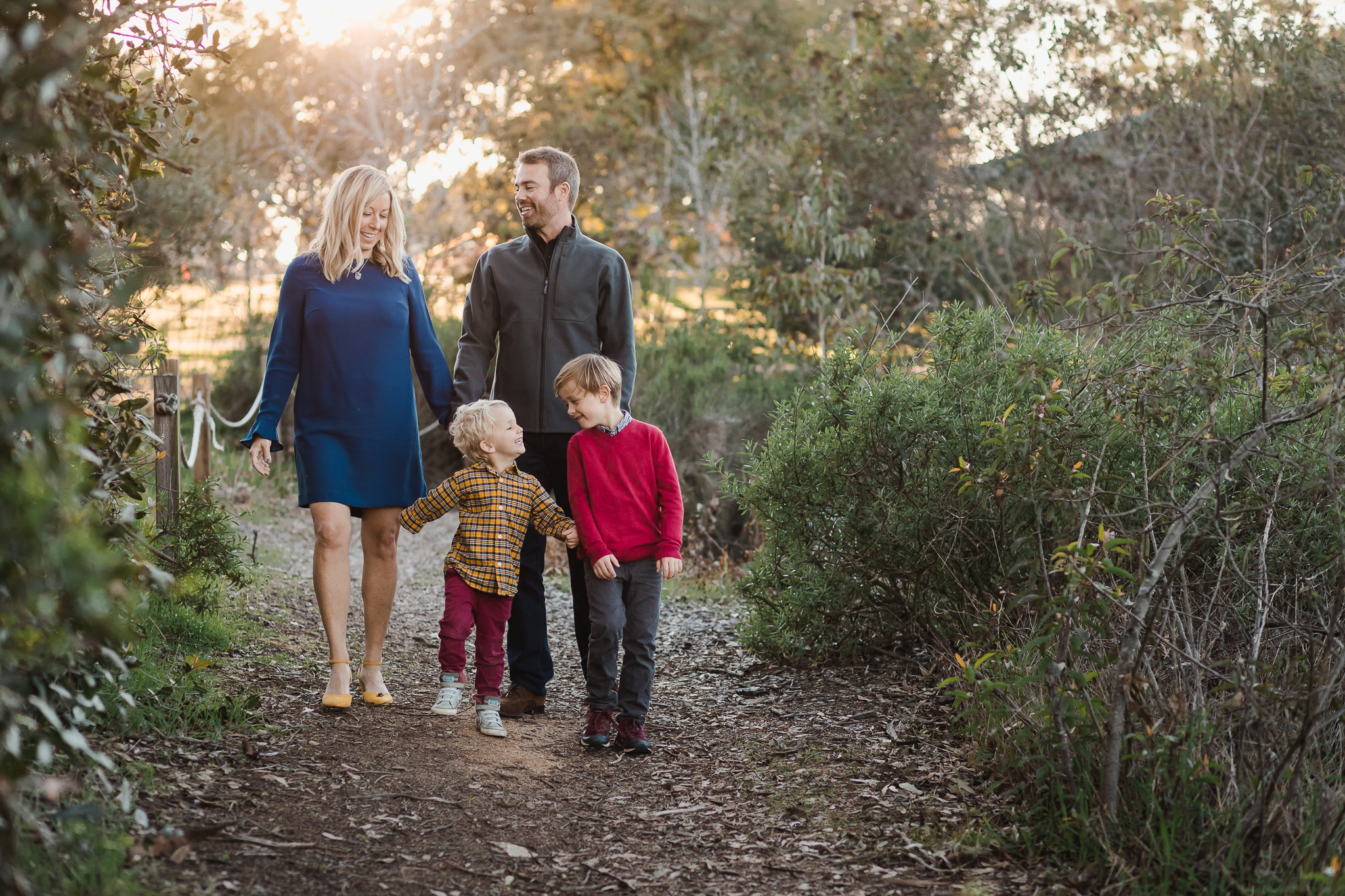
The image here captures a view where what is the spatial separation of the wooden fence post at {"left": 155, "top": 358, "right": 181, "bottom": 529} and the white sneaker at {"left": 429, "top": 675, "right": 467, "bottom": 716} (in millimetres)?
1642

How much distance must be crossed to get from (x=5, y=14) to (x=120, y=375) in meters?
2.00

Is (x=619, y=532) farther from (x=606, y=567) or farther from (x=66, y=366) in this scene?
(x=66, y=366)

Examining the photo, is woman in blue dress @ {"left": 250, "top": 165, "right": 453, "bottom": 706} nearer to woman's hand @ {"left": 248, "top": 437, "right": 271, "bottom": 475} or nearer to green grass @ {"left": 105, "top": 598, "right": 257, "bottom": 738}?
woman's hand @ {"left": 248, "top": 437, "right": 271, "bottom": 475}

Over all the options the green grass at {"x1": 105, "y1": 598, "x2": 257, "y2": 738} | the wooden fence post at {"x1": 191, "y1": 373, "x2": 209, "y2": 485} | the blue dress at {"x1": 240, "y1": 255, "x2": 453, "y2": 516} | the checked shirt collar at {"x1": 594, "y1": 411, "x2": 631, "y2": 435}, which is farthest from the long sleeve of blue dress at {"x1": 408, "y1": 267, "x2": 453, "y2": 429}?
the wooden fence post at {"x1": 191, "y1": 373, "x2": 209, "y2": 485}

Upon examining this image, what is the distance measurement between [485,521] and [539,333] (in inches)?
32.5

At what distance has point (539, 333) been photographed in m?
4.50

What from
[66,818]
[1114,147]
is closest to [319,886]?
[66,818]

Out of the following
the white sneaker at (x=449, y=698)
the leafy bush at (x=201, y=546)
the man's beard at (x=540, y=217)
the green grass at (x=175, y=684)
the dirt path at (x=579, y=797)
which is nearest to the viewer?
the dirt path at (x=579, y=797)

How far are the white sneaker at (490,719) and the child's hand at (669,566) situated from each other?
0.84 meters

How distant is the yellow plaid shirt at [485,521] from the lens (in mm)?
4168

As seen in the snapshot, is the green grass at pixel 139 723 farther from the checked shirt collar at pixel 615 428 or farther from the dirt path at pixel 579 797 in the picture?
the checked shirt collar at pixel 615 428

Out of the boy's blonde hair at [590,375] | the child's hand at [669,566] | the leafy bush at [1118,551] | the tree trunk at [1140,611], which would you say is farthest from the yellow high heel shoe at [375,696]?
the tree trunk at [1140,611]

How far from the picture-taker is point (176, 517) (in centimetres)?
504

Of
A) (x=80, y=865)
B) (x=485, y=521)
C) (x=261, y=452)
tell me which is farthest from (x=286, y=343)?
(x=80, y=865)
